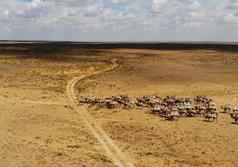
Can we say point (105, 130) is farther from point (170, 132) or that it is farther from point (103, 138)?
point (170, 132)

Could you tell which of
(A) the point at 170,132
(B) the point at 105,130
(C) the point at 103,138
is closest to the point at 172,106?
(A) the point at 170,132

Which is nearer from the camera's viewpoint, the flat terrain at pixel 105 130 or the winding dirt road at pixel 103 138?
the winding dirt road at pixel 103 138

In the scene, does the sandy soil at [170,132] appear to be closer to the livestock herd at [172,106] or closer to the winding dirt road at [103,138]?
the winding dirt road at [103,138]

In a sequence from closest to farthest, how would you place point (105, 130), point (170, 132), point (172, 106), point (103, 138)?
point (103, 138), point (170, 132), point (105, 130), point (172, 106)

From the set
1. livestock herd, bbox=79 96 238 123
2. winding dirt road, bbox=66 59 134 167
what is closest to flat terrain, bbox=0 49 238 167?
winding dirt road, bbox=66 59 134 167

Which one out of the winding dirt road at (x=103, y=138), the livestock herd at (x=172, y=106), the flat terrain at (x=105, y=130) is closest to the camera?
the winding dirt road at (x=103, y=138)

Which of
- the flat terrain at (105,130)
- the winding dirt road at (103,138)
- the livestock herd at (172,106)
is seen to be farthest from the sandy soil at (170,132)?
the livestock herd at (172,106)

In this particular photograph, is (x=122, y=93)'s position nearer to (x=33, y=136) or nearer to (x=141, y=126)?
(x=141, y=126)

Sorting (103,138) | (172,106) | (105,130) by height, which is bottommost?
(103,138)

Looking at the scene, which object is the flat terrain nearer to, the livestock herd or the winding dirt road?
the winding dirt road

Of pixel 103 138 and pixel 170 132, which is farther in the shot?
pixel 170 132
